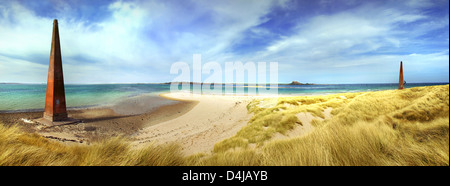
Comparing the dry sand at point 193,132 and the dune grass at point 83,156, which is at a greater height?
the dune grass at point 83,156

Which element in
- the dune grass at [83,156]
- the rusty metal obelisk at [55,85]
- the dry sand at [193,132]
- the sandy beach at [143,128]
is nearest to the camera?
the dune grass at [83,156]

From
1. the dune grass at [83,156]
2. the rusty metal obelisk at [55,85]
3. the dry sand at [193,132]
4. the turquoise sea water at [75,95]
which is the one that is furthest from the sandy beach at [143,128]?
the turquoise sea water at [75,95]

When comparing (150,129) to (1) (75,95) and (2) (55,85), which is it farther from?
(1) (75,95)

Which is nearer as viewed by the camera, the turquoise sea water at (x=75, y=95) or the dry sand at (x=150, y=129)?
the dry sand at (x=150, y=129)

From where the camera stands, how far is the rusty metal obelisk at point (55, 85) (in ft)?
28.9

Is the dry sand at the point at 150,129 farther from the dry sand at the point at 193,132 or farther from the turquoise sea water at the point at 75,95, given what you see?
the turquoise sea water at the point at 75,95

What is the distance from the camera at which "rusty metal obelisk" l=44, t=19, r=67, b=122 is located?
8797 millimetres

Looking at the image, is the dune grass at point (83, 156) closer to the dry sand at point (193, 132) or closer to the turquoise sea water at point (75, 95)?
the dry sand at point (193, 132)

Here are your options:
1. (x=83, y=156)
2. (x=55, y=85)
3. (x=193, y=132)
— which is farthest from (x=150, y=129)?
(x=83, y=156)

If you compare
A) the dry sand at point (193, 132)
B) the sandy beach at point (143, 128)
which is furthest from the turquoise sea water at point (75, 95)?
the dry sand at point (193, 132)

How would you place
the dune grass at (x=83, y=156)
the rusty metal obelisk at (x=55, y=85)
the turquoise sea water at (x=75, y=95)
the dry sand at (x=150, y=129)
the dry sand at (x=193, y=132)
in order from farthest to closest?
1. the turquoise sea water at (x=75, y=95)
2. the rusty metal obelisk at (x=55, y=85)
3. the dry sand at (x=150, y=129)
4. the dry sand at (x=193, y=132)
5. the dune grass at (x=83, y=156)
